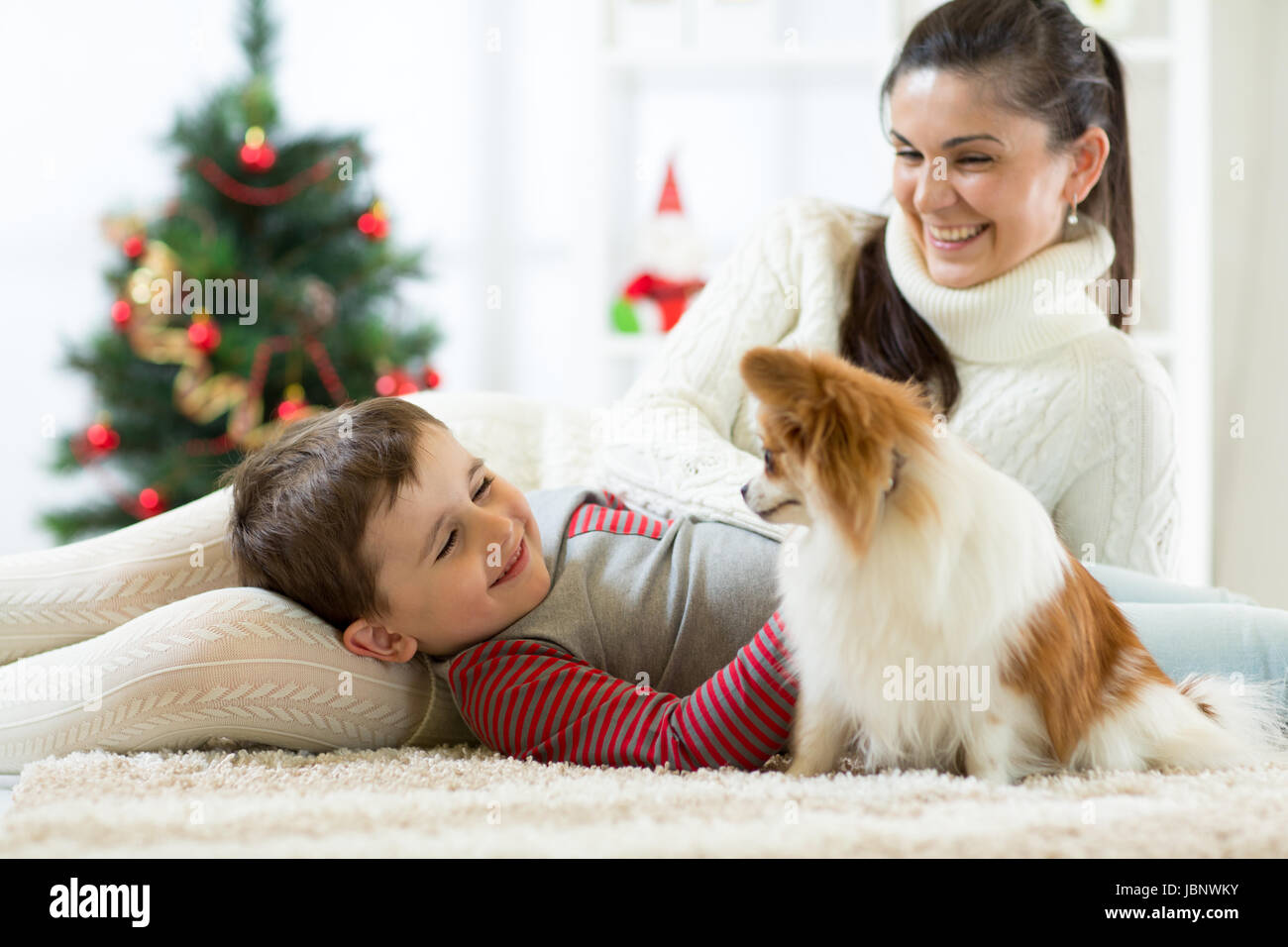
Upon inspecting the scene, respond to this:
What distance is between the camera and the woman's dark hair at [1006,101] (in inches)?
65.9

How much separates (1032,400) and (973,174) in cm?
36

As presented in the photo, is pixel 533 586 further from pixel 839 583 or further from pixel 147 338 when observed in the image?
pixel 147 338

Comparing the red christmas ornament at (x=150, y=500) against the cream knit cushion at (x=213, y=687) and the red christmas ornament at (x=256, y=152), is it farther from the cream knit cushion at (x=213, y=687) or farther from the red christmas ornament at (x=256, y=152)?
the cream knit cushion at (x=213, y=687)

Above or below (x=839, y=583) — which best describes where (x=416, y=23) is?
above

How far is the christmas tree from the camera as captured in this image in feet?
9.73

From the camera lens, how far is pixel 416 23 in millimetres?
3867

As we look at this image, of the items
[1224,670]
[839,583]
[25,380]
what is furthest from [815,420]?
[25,380]

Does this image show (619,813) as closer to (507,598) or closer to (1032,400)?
(507,598)

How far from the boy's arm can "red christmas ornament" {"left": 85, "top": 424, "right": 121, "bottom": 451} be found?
2169 mm

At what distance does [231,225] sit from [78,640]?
1.84 meters

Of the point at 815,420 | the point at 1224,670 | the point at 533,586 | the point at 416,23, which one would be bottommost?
the point at 1224,670

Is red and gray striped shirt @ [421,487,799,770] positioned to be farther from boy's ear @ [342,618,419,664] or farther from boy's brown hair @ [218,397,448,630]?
boy's brown hair @ [218,397,448,630]

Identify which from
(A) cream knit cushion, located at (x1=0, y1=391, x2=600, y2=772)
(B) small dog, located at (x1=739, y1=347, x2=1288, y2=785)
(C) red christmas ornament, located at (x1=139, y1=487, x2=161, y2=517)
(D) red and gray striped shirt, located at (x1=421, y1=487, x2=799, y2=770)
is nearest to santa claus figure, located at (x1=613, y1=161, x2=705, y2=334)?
(C) red christmas ornament, located at (x1=139, y1=487, x2=161, y2=517)

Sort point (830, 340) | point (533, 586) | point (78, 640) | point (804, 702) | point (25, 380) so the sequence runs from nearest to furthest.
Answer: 1. point (804, 702)
2. point (533, 586)
3. point (78, 640)
4. point (830, 340)
5. point (25, 380)
